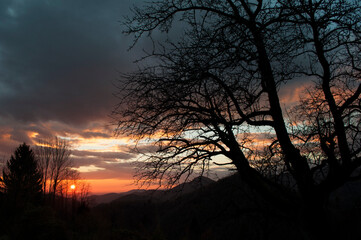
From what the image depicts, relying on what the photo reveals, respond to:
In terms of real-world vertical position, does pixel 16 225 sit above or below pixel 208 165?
below

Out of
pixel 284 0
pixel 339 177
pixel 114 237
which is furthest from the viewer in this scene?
pixel 114 237

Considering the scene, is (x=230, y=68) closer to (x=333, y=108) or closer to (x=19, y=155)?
(x=333, y=108)

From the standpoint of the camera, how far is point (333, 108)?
4.51 m

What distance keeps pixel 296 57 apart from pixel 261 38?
61.1 inches

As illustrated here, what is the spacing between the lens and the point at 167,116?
480 centimetres

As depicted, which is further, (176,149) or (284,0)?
(176,149)

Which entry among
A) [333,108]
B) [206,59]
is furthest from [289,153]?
[206,59]

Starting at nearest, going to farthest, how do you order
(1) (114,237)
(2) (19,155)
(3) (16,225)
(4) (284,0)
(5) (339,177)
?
(5) (339,177)
(4) (284,0)
(3) (16,225)
(1) (114,237)
(2) (19,155)

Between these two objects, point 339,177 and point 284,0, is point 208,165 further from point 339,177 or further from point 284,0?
point 284,0

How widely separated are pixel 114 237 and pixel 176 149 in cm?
701

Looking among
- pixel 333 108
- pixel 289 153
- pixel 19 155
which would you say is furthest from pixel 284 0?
pixel 19 155

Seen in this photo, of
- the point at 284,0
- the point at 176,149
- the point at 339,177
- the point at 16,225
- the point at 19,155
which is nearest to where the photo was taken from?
the point at 339,177

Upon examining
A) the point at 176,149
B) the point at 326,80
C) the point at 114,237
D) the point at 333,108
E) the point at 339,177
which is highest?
the point at 326,80

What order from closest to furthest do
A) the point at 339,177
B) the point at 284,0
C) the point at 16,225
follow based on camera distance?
1. the point at 339,177
2. the point at 284,0
3. the point at 16,225
